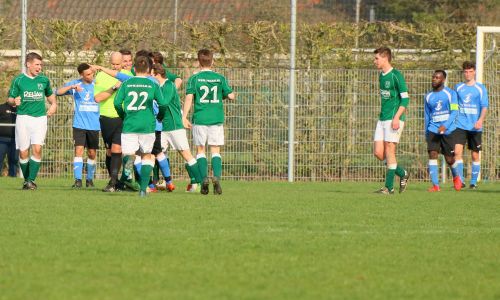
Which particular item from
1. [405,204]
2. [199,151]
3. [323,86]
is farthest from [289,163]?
[405,204]

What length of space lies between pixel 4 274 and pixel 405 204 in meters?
7.68

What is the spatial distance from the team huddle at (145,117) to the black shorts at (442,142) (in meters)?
1.06

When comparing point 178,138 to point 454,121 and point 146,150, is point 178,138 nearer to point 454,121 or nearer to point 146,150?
point 146,150

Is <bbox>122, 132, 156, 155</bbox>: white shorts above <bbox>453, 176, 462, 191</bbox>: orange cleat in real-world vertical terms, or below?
above

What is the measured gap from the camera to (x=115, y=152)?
54.0ft

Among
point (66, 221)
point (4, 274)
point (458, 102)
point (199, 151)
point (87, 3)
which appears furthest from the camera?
point (87, 3)

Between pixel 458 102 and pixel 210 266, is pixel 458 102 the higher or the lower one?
the higher one

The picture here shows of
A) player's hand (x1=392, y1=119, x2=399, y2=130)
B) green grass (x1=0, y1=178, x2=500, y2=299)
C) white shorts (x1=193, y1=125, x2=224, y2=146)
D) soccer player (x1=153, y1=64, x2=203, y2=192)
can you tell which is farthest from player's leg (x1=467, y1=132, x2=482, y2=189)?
soccer player (x1=153, y1=64, x2=203, y2=192)

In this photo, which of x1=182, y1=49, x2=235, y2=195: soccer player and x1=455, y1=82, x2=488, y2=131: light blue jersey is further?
x1=455, y1=82, x2=488, y2=131: light blue jersey

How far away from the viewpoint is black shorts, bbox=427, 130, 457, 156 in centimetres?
1908

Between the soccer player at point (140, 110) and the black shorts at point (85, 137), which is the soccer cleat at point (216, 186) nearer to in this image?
the soccer player at point (140, 110)

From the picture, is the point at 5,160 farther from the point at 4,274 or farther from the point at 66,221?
the point at 4,274

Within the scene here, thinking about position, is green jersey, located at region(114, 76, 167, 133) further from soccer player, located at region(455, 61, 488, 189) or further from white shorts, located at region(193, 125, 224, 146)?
soccer player, located at region(455, 61, 488, 189)

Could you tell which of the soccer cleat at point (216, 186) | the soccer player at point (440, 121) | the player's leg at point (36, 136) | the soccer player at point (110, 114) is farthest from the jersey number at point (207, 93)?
the soccer player at point (440, 121)
